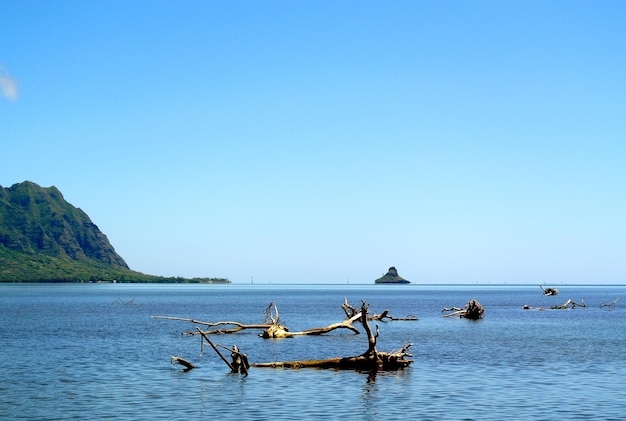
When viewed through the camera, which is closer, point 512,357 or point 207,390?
point 207,390

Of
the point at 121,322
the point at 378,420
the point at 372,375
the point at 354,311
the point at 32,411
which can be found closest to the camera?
the point at 378,420

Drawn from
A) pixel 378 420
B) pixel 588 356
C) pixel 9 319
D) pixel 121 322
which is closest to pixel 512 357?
pixel 588 356

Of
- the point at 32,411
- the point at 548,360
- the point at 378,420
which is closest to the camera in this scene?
the point at 378,420

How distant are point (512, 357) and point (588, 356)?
22.5ft

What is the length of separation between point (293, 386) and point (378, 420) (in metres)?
9.46

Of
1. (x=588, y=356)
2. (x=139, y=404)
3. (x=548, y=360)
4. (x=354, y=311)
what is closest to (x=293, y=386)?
(x=139, y=404)

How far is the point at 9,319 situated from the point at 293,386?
8137 centimetres

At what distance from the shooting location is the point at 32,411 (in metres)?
32.0

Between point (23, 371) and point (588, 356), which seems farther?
point (588, 356)

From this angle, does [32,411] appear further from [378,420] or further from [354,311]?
[354,311]

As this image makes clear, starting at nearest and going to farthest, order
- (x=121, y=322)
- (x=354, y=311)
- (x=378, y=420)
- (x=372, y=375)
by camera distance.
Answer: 1. (x=378, y=420)
2. (x=372, y=375)
3. (x=354, y=311)
4. (x=121, y=322)

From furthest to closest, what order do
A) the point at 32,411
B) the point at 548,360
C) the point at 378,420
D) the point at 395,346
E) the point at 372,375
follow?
the point at 395,346
the point at 548,360
the point at 372,375
the point at 32,411
the point at 378,420

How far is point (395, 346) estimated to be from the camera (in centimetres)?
6291

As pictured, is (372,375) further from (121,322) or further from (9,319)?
(9,319)
